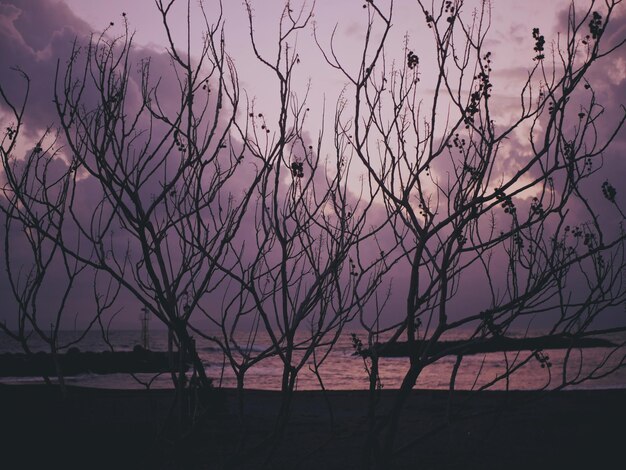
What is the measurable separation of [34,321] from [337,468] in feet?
22.8

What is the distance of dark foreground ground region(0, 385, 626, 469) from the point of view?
28.9ft

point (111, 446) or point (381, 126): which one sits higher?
point (381, 126)

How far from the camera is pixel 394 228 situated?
10.2ft

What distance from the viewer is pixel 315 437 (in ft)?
37.1

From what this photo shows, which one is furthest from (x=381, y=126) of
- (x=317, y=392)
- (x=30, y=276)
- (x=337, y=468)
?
(x=317, y=392)

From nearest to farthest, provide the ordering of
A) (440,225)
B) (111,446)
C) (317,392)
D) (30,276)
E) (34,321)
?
(440,225) < (34,321) < (30,276) < (111,446) < (317,392)

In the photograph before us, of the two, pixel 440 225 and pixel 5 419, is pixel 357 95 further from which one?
pixel 5 419

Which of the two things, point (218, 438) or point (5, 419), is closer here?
point (5, 419)

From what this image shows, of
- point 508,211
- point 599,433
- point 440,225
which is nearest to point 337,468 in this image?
point 599,433

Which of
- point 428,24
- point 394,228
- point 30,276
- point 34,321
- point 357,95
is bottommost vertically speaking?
point 34,321

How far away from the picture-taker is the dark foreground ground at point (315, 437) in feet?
28.9

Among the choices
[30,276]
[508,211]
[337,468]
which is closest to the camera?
[508,211]

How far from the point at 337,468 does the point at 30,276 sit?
6493 mm

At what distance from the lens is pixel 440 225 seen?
2.48m
